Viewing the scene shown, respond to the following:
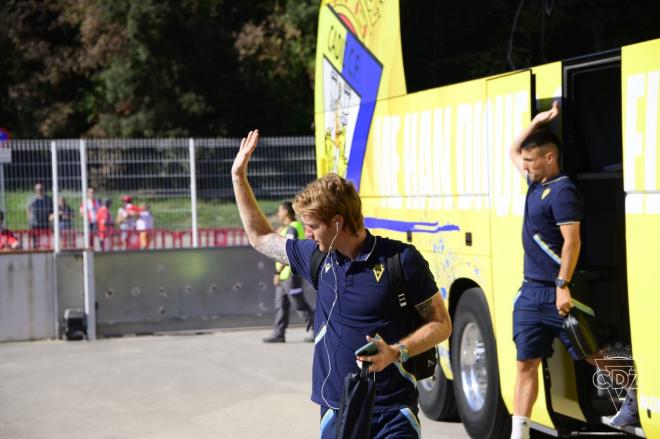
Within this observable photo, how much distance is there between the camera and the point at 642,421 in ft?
19.1

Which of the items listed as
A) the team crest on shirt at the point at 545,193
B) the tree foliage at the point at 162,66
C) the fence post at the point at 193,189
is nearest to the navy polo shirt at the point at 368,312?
the team crest on shirt at the point at 545,193

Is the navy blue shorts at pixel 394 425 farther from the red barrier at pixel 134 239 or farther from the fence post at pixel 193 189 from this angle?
the fence post at pixel 193 189

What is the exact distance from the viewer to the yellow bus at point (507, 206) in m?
5.79

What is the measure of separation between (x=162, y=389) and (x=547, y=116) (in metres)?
5.30

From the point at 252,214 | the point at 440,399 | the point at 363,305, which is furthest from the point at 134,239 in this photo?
the point at 363,305

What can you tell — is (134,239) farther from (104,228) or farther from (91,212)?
(91,212)

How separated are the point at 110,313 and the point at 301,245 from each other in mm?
10131

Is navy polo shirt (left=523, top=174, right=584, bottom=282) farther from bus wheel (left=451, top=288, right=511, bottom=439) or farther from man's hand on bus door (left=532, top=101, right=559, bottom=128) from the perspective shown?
bus wheel (left=451, top=288, right=511, bottom=439)

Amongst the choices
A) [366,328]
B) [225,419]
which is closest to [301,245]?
[366,328]

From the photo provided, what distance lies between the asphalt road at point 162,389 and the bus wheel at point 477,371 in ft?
1.27

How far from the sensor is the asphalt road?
8.74m

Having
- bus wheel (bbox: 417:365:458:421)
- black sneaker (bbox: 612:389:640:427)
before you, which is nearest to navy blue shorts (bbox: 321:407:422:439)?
black sneaker (bbox: 612:389:640:427)

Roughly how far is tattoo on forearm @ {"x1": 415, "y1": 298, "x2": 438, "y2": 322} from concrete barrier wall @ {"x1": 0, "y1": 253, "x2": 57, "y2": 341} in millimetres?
10593

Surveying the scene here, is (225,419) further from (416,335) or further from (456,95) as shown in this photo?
(416,335)
